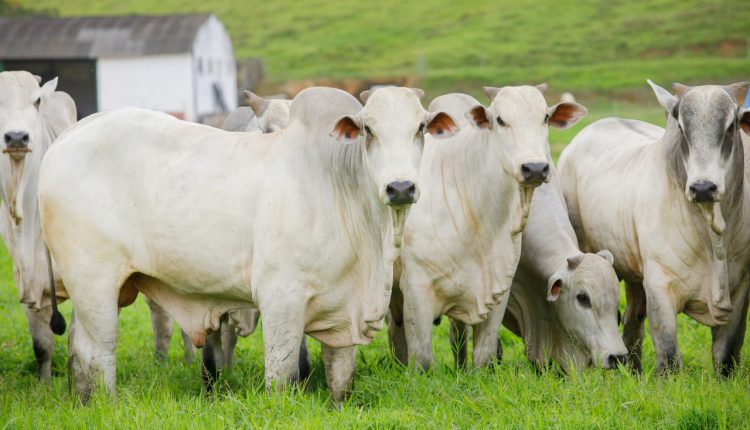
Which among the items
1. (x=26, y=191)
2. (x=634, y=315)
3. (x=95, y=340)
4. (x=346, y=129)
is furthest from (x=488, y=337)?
(x=26, y=191)

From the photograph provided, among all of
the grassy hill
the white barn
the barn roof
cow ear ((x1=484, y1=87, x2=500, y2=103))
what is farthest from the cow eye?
the grassy hill

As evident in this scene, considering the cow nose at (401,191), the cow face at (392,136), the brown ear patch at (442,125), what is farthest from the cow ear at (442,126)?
the cow nose at (401,191)

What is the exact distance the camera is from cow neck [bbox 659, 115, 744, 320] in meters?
5.82

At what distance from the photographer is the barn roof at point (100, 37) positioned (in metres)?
33.8

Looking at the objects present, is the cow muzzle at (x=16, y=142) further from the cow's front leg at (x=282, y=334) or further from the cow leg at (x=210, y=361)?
the cow's front leg at (x=282, y=334)

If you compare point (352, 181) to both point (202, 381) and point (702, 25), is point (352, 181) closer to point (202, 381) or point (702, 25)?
point (202, 381)

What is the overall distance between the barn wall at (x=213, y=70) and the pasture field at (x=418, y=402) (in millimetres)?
28054

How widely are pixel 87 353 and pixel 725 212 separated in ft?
13.0

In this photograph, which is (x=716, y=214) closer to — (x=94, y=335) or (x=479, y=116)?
(x=479, y=116)

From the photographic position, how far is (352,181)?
5.36 m

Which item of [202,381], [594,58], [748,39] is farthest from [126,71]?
[202,381]

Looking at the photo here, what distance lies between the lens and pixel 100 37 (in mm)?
34500

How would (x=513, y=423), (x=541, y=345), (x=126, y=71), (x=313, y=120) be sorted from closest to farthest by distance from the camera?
1. (x=513, y=423)
2. (x=313, y=120)
3. (x=541, y=345)
4. (x=126, y=71)

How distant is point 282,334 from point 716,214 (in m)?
2.70
